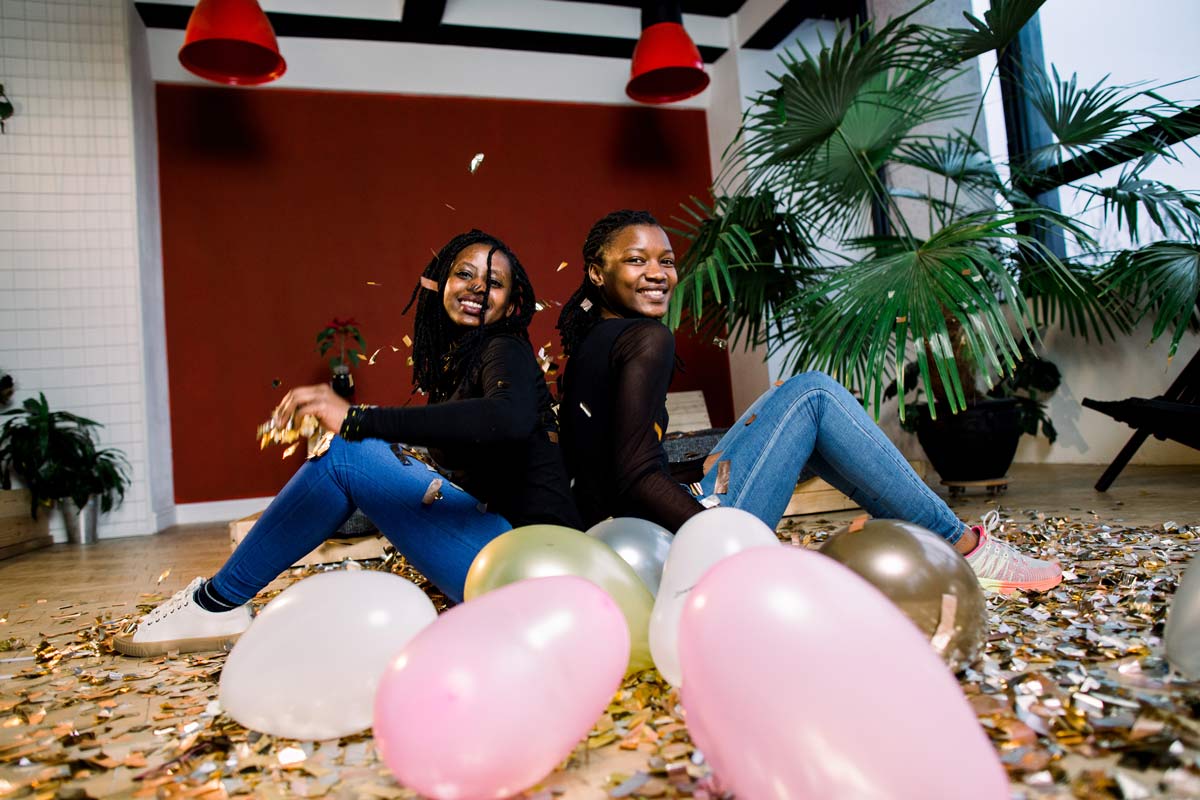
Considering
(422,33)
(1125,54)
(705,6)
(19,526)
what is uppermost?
(705,6)

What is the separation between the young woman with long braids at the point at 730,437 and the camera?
1.29 metres

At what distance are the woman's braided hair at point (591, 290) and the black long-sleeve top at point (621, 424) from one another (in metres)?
0.14

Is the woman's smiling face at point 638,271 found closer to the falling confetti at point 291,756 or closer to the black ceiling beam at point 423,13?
the falling confetti at point 291,756

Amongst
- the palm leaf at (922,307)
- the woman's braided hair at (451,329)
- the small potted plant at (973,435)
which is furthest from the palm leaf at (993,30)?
the woman's braided hair at (451,329)

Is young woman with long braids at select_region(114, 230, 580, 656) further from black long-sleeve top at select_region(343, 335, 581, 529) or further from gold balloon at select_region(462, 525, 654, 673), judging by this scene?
gold balloon at select_region(462, 525, 654, 673)

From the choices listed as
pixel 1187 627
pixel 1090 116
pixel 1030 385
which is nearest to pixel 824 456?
pixel 1187 627

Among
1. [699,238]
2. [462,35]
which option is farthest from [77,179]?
[699,238]

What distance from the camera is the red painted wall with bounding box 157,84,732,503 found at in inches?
181

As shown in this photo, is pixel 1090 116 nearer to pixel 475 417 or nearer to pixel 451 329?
pixel 451 329

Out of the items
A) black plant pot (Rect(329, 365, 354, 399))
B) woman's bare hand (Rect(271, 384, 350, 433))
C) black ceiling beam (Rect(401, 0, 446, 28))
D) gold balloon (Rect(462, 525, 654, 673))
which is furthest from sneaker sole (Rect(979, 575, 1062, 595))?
black ceiling beam (Rect(401, 0, 446, 28))

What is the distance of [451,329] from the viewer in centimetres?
150

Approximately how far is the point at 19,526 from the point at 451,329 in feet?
10.3

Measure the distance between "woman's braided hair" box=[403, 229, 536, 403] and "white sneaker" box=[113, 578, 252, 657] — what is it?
56 cm

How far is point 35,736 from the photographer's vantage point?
3.37ft
